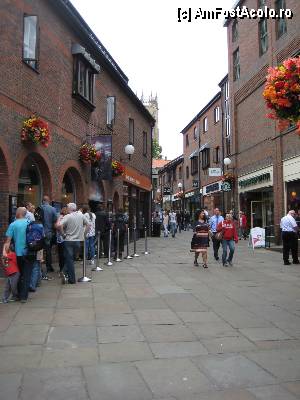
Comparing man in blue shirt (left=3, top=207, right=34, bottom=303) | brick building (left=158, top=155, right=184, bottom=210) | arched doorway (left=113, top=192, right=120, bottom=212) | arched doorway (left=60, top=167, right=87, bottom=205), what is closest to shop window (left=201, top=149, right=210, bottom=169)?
brick building (left=158, top=155, right=184, bottom=210)

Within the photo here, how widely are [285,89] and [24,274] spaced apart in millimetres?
5448

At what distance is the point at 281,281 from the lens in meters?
11.0

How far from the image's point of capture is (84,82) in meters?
16.3

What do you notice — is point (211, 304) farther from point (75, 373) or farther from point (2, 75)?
point (2, 75)

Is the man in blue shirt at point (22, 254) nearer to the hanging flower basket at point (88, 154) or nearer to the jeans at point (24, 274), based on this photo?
the jeans at point (24, 274)

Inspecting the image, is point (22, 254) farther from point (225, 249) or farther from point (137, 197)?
point (137, 197)

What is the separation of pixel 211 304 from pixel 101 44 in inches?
607

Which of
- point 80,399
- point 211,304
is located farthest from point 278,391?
point 211,304

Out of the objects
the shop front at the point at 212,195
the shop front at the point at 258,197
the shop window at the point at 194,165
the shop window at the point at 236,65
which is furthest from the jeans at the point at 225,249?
the shop window at the point at 194,165

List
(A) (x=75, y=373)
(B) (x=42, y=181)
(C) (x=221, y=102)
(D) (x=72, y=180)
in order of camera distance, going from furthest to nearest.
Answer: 1. (C) (x=221, y=102)
2. (D) (x=72, y=180)
3. (B) (x=42, y=181)
4. (A) (x=75, y=373)

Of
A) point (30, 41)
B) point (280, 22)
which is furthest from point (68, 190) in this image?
point (280, 22)

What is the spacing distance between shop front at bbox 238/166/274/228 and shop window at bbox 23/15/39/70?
13.1m

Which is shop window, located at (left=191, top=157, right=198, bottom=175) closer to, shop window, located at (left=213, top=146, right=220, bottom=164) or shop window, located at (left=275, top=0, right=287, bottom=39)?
shop window, located at (left=213, top=146, right=220, bottom=164)

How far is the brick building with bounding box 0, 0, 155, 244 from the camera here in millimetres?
10984
